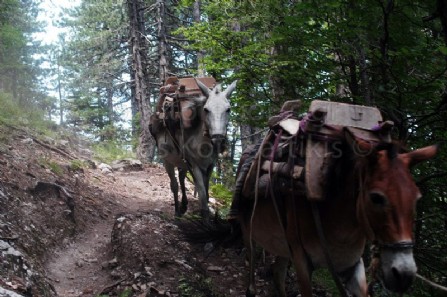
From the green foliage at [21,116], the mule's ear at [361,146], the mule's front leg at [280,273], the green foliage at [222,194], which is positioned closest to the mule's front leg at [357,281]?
the mule's ear at [361,146]

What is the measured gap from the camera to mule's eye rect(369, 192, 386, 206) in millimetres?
2439

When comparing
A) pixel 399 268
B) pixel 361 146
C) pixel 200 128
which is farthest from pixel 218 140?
pixel 399 268

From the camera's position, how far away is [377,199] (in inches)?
97.4

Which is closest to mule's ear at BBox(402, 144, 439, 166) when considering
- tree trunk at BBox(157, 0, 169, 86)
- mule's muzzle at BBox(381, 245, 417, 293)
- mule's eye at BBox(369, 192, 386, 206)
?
mule's eye at BBox(369, 192, 386, 206)

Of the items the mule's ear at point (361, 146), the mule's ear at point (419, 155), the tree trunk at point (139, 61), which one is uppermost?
the tree trunk at point (139, 61)

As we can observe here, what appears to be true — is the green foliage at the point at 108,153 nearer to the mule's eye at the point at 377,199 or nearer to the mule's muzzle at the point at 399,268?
the mule's eye at the point at 377,199

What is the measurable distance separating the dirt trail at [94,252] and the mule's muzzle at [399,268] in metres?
3.96

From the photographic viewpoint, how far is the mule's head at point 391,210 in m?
2.34

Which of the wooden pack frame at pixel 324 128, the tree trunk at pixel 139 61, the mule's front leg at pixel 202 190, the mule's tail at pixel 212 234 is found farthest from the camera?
the tree trunk at pixel 139 61

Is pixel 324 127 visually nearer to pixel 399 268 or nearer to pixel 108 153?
pixel 399 268

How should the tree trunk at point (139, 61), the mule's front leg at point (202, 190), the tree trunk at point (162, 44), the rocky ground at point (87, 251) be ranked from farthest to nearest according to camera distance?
the tree trunk at point (139, 61) → the tree trunk at point (162, 44) → the mule's front leg at point (202, 190) → the rocky ground at point (87, 251)

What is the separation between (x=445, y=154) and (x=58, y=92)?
148ft

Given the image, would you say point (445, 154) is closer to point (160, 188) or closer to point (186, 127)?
point (186, 127)

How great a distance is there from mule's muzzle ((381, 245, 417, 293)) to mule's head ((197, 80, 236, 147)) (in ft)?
13.0
